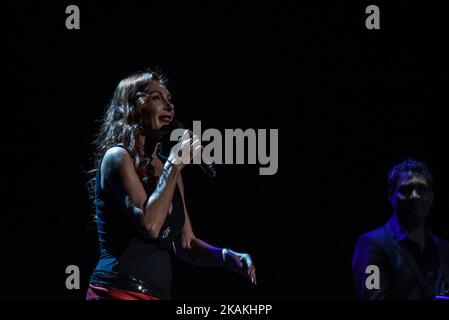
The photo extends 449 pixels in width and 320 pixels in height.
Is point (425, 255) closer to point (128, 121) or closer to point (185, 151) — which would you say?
point (185, 151)

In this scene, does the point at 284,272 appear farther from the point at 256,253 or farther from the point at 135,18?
the point at 135,18

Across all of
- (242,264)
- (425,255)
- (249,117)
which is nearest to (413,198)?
(425,255)

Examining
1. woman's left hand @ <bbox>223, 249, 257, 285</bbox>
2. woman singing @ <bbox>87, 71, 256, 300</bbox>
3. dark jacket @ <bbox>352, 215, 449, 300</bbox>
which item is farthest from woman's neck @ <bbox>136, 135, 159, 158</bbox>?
dark jacket @ <bbox>352, 215, 449, 300</bbox>

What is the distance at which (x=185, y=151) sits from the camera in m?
2.13

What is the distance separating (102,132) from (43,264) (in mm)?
1488

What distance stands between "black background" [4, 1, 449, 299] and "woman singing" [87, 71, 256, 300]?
1.27m

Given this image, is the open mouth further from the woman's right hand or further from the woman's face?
the woman's right hand

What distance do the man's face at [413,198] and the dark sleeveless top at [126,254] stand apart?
4.16 feet

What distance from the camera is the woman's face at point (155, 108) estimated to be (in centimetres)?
227

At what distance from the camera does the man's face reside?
9.40ft

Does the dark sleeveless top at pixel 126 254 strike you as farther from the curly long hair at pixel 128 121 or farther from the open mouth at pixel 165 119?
the open mouth at pixel 165 119

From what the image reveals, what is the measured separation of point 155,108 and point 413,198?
4.35 ft

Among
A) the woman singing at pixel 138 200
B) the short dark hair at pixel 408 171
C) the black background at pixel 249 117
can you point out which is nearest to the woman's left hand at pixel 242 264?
the woman singing at pixel 138 200
